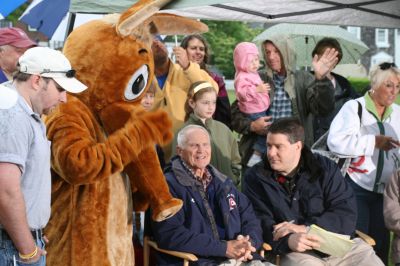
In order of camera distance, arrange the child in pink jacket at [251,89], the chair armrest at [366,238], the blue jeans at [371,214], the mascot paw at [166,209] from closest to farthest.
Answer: the mascot paw at [166,209], the chair armrest at [366,238], the blue jeans at [371,214], the child in pink jacket at [251,89]

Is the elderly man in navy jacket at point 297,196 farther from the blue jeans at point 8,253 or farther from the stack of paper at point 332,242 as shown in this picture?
the blue jeans at point 8,253

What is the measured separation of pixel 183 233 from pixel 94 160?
1.07 m

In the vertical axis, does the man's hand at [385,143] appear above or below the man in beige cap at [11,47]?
below

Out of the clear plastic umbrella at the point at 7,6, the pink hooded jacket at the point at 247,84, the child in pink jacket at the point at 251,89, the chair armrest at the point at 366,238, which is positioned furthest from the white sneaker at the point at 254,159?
the clear plastic umbrella at the point at 7,6

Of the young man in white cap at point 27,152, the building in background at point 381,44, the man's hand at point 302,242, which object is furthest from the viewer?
the building in background at point 381,44

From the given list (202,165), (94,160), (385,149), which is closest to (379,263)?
(385,149)

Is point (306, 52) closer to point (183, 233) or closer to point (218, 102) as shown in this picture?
point (218, 102)

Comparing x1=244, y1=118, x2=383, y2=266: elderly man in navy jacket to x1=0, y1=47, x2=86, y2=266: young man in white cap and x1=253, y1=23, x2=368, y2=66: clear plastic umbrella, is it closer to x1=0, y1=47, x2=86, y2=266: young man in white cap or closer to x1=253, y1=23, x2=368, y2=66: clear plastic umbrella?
x1=0, y1=47, x2=86, y2=266: young man in white cap

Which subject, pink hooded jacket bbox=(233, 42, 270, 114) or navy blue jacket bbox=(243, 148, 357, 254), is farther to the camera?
pink hooded jacket bbox=(233, 42, 270, 114)

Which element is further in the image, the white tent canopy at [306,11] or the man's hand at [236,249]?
the white tent canopy at [306,11]

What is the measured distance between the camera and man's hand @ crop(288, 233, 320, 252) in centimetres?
452

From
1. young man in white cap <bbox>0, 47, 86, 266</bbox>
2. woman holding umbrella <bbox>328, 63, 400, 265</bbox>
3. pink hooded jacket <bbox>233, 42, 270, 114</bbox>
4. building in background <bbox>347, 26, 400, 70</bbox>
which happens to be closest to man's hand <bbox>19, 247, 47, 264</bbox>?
young man in white cap <bbox>0, 47, 86, 266</bbox>

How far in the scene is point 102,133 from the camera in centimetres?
379

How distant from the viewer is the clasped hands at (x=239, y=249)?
4.37m
